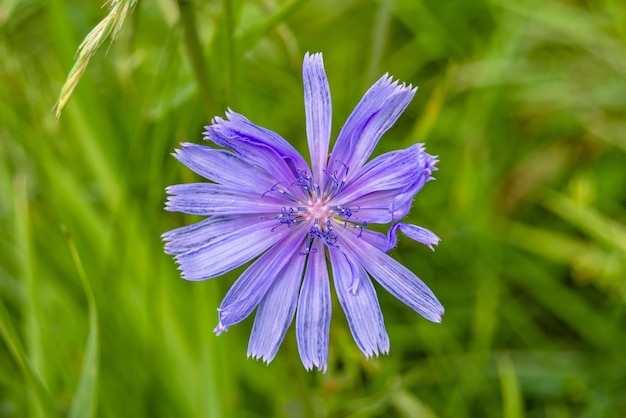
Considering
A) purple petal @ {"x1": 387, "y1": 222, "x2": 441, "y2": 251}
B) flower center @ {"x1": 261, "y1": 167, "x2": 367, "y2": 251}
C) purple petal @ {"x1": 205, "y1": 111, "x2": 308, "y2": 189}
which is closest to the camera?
purple petal @ {"x1": 387, "y1": 222, "x2": 441, "y2": 251}

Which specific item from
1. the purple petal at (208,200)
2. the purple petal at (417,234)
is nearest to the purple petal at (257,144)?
the purple petal at (208,200)

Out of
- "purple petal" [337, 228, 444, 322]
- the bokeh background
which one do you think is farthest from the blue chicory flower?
the bokeh background

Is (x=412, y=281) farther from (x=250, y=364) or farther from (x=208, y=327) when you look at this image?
(x=250, y=364)

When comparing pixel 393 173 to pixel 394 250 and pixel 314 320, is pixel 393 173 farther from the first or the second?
pixel 394 250

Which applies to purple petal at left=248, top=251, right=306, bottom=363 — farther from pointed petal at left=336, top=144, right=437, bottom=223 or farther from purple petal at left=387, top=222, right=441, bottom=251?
purple petal at left=387, top=222, right=441, bottom=251

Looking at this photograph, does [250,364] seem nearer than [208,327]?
No

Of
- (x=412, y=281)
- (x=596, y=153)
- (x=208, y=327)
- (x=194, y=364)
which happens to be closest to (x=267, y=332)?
(x=412, y=281)

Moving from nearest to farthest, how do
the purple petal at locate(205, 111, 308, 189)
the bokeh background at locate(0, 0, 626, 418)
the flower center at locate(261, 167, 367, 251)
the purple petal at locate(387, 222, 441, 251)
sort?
the purple petal at locate(387, 222, 441, 251) → the purple petal at locate(205, 111, 308, 189) → the flower center at locate(261, 167, 367, 251) → the bokeh background at locate(0, 0, 626, 418)
